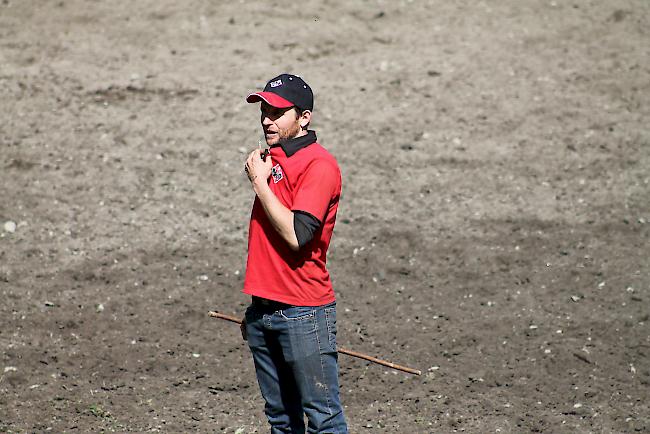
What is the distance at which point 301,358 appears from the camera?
423 cm

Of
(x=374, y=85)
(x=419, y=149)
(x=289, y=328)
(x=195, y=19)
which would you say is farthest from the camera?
(x=195, y=19)

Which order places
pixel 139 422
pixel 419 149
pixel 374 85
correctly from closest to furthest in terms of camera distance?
pixel 139 422
pixel 419 149
pixel 374 85

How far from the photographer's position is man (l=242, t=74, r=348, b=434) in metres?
4.12

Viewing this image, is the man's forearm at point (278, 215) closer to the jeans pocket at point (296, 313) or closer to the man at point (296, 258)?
the man at point (296, 258)

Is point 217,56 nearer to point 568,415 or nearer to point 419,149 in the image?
point 419,149

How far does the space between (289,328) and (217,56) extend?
678 cm

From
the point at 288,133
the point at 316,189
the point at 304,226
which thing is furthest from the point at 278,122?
the point at 304,226

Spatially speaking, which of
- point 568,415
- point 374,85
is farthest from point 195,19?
point 568,415

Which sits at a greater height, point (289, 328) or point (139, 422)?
point (289, 328)

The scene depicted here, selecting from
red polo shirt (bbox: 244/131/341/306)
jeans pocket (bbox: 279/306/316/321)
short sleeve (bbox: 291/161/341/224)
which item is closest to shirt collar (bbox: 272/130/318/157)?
red polo shirt (bbox: 244/131/341/306)

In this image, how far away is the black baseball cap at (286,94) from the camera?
4.17 meters

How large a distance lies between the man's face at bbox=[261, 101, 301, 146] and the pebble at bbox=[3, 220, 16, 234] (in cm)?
462

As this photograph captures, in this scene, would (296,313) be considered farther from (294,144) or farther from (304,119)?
(304,119)

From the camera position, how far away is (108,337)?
6.79 m
